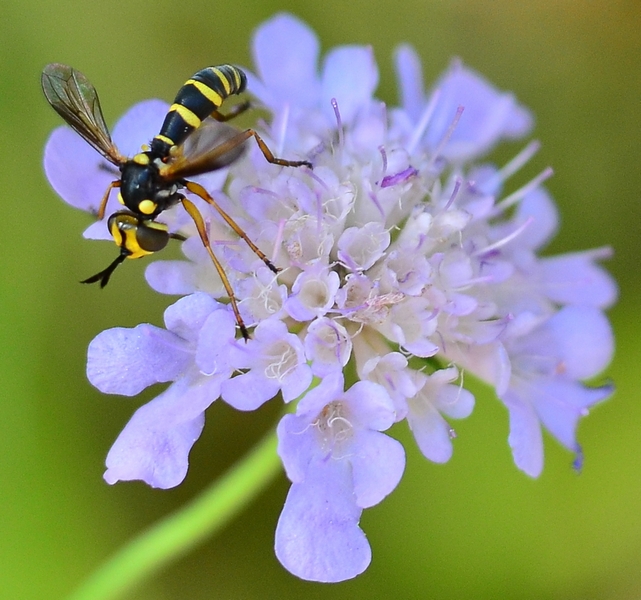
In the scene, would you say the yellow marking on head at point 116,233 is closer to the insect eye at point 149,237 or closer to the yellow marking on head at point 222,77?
the insect eye at point 149,237

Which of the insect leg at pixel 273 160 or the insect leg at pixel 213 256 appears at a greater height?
the insect leg at pixel 273 160

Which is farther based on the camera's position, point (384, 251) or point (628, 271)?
point (628, 271)

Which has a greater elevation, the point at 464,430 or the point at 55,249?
the point at 55,249

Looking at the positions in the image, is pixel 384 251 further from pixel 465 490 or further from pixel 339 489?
pixel 465 490

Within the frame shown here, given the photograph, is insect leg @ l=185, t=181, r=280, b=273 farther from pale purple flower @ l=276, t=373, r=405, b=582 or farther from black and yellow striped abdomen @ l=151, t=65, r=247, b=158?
pale purple flower @ l=276, t=373, r=405, b=582

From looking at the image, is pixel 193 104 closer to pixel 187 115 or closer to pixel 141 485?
pixel 187 115

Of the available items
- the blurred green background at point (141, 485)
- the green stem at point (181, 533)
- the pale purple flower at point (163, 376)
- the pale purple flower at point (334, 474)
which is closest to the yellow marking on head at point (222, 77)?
the pale purple flower at point (163, 376)

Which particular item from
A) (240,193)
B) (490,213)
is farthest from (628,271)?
(240,193)

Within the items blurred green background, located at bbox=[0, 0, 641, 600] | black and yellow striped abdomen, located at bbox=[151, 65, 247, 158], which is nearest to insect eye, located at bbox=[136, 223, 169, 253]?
black and yellow striped abdomen, located at bbox=[151, 65, 247, 158]

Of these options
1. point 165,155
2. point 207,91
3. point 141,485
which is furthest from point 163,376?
point 141,485
